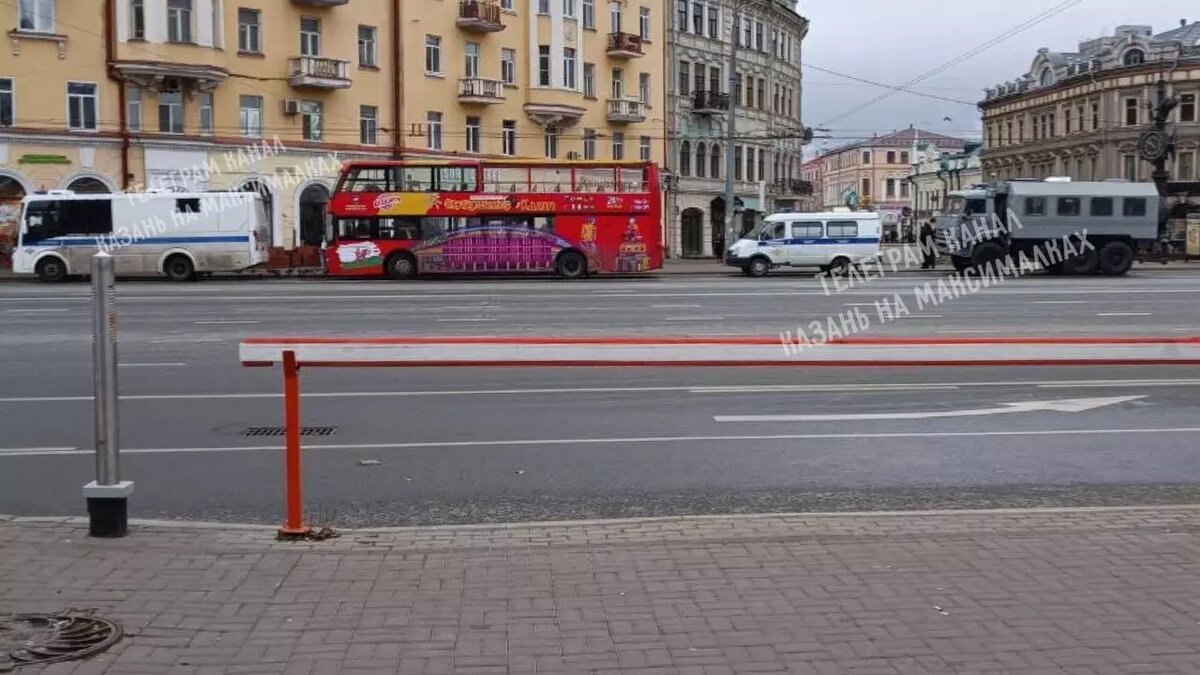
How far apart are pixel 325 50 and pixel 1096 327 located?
31.9m

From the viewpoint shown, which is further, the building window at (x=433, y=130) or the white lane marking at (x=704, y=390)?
the building window at (x=433, y=130)

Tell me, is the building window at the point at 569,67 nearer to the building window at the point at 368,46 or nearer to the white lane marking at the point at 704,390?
the building window at the point at 368,46

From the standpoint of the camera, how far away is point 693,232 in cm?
6172

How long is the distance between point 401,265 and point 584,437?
27.2 metres

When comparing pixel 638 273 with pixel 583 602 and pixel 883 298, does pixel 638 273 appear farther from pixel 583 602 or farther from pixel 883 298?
pixel 583 602

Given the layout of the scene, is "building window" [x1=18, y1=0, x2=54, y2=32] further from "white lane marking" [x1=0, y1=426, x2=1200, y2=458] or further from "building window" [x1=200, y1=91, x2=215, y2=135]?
"white lane marking" [x1=0, y1=426, x2=1200, y2=458]

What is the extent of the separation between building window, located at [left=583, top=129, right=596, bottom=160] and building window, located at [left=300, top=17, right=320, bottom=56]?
14836 millimetres

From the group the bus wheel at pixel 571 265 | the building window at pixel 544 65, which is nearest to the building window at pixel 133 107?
the bus wheel at pixel 571 265

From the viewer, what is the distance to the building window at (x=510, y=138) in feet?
165

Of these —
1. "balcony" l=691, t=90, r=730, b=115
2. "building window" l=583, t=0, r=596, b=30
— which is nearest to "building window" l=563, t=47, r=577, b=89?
"building window" l=583, t=0, r=596, b=30

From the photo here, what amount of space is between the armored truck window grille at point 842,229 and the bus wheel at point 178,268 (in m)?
21.1

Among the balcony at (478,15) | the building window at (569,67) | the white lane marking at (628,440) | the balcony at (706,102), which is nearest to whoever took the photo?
the white lane marking at (628,440)

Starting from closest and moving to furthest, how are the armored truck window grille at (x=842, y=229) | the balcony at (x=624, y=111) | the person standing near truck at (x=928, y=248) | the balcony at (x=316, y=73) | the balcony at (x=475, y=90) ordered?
1. the armored truck window grille at (x=842, y=229)
2. the balcony at (x=316, y=73)
3. the person standing near truck at (x=928, y=248)
4. the balcony at (x=475, y=90)
5. the balcony at (x=624, y=111)

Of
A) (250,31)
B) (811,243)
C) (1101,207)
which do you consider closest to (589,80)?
(250,31)
